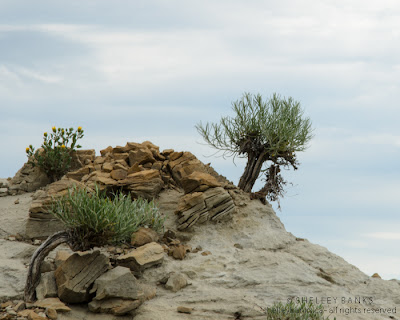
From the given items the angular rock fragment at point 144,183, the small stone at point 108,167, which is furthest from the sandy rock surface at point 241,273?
the small stone at point 108,167

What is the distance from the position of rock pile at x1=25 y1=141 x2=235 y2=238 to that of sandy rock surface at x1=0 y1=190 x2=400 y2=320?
0.37 meters

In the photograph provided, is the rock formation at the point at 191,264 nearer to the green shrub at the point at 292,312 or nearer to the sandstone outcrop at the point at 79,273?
the sandstone outcrop at the point at 79,273

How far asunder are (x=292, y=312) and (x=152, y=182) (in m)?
5.16

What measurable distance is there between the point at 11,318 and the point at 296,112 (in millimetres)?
9259

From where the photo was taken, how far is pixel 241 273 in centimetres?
1011

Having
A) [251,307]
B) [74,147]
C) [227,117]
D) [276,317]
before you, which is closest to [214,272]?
[251,307]

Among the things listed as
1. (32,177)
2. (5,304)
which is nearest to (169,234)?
(5,304)

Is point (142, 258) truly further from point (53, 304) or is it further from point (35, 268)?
point (35, 268)

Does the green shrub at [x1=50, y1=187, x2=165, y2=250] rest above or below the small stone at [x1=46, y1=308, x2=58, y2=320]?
above

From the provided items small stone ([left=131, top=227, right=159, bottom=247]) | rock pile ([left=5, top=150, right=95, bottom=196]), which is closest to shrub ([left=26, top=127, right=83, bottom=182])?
rock pile ([left=5, top=150, right=95, bottom=196])

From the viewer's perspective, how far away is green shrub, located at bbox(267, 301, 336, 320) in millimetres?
8289

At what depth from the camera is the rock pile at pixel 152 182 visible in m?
→ 11.6

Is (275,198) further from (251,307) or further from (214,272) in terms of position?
(251,307)

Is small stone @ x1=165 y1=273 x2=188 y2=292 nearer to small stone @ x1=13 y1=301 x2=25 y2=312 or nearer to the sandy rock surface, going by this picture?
the sandy rock surface
